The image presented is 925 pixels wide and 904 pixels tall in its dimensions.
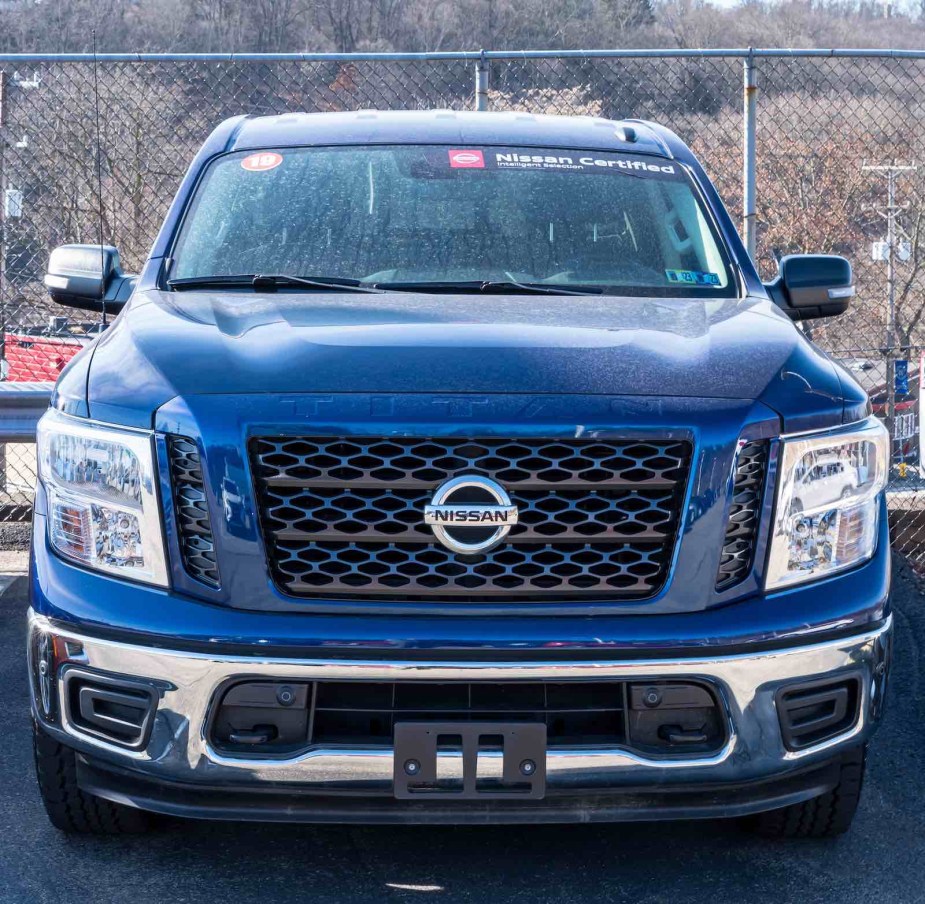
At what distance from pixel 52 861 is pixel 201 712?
34.0 inches

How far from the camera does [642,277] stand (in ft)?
13.0

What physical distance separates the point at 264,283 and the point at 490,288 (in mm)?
643

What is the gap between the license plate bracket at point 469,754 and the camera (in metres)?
2.66

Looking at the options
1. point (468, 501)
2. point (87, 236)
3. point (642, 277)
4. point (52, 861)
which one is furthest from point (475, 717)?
point (87, 236)

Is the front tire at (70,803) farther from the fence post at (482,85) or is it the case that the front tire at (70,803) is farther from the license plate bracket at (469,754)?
the fence post at (482,85)

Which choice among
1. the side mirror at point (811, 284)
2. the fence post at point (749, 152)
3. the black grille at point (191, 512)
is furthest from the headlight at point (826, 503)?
the fence post at point (749, 152)

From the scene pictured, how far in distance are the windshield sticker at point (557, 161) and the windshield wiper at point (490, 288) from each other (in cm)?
69

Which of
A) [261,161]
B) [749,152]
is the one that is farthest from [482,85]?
[261,161]

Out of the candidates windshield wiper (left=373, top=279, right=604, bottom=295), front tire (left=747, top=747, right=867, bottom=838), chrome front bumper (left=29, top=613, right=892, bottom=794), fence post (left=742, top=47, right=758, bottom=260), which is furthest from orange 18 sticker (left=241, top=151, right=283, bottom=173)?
fence post (left=742, top=47, right=758, bottom=260)

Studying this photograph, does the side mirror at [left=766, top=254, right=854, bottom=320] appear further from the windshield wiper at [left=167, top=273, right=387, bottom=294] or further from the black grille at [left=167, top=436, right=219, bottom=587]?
the black grille at [left=167, top=436, right=219, bottom=587]

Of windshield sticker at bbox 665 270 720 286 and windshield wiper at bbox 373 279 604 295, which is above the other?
windshield wiper at bbox 373 279 604 295

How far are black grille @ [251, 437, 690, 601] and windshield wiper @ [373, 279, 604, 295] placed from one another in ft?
3.63

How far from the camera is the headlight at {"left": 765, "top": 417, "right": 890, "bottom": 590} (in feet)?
9.26

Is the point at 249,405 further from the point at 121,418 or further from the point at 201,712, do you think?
the point at 201,712
